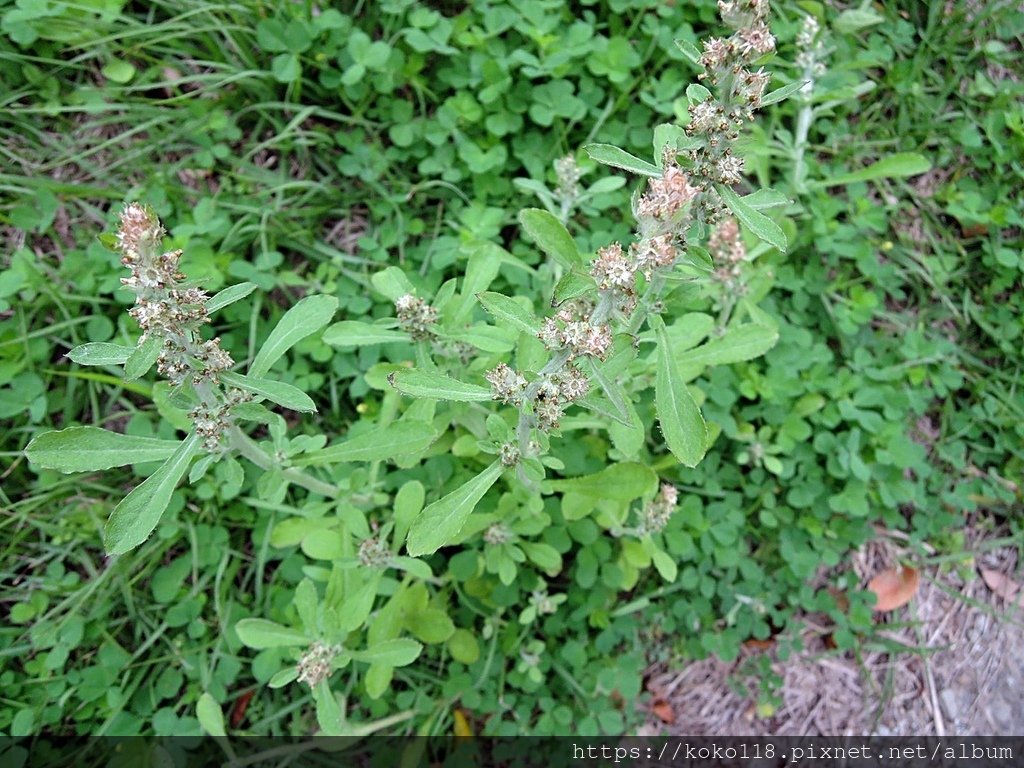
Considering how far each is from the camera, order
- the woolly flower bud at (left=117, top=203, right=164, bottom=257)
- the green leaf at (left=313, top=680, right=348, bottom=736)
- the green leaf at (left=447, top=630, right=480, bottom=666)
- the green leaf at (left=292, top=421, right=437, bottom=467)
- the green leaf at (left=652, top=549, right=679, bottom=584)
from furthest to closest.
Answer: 1. the green leaf at (left=447, top=630, right=480, bottom=666)
2. the green leaf at (left=652, top=549, right=679, bottom=584)
3. the green leaf at (left=313, top=680, right=348, bottom=736)
4. the green leaf at (left=292, top=421, right=437, bottom=467)
5. the woolly flower bud at (left=117, top=203, right=164, bottom=257)

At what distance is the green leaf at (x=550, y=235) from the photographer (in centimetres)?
172

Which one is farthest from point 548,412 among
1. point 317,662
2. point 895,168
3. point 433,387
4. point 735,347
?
point 895,168

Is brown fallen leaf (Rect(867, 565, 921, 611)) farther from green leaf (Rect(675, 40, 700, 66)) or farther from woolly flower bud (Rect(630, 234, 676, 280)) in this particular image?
green leaf (Rect(675, 40, 700, 66))

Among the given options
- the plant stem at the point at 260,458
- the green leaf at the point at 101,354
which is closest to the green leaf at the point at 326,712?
the plant stem at the point at 260,458

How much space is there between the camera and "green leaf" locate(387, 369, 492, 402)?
5.54ft

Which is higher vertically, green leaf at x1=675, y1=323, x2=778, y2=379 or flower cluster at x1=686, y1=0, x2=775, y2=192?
flower cluster at x1=686, y1=0, x2=775, y2=192

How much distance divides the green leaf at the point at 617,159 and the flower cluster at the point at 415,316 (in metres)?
0.69

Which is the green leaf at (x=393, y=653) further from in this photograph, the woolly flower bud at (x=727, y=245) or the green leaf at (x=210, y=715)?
the woolly flower bud at (x=727, y=245)

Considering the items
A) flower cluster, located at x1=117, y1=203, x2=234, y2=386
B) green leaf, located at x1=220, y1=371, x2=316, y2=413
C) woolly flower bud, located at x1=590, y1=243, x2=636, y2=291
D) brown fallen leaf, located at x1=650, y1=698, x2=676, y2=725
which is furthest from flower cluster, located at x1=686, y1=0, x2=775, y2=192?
brown fallen leaf, located at x1=650, y1=698, x2=676, y2=725

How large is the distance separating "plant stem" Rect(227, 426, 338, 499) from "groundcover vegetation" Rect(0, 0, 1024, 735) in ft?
0.29

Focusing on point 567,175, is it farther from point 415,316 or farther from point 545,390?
point 545,390

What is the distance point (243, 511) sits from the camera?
292 cm

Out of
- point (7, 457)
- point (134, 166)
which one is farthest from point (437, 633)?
point (134, 166)

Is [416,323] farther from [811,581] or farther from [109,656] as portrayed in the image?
[811,581]
